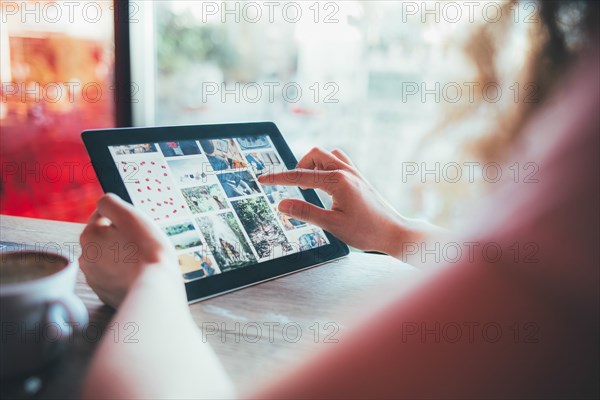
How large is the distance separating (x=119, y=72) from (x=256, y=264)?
2089 mm

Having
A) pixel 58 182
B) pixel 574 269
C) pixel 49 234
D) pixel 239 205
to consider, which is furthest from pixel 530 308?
pixel 58 182

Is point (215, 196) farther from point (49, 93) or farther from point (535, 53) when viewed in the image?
point (49, 93)

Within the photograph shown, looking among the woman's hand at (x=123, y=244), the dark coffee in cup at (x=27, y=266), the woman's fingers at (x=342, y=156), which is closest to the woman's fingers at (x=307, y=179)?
the woman's fingers at (x=342, y=156)

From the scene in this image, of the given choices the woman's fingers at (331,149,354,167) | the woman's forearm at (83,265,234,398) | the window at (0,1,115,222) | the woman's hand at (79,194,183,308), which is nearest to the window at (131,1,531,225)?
the window at (0,1,115,222)

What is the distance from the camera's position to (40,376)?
564 mm

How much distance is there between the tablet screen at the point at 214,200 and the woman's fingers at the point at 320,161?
0.07 meters

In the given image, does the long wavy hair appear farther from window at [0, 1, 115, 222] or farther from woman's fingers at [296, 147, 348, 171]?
window at [0, 1, 115, 222]

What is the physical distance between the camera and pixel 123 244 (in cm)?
67

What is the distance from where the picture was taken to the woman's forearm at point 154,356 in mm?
514

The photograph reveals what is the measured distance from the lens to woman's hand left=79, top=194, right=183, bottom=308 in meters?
0.66

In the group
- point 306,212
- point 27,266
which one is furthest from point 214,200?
point 27,266

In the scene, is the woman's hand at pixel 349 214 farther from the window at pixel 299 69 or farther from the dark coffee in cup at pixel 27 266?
the window at pixel 299 69

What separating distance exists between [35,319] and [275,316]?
0.32 m

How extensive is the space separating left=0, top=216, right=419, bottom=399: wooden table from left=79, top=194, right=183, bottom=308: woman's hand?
3.0 inches
